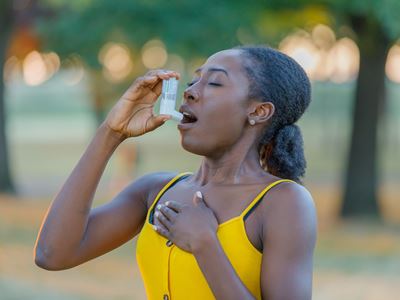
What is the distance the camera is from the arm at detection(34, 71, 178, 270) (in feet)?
7.64

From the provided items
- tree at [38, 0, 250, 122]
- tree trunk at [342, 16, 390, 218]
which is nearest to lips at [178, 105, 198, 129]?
tree at [38, 0, 250, 122]

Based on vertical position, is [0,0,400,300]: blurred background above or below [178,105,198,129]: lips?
below

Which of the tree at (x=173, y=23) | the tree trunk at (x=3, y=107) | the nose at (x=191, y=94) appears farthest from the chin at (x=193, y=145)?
the tree trunk at (x=3, y=107)

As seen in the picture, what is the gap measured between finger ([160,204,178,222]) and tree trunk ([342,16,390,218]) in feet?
35.6

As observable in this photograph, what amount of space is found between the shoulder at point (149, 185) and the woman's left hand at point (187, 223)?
186 mm

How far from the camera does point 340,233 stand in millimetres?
12039

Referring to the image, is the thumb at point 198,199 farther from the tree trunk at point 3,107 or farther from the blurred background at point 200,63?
the tree trunk at point 3,107

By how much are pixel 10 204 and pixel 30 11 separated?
404 centimetres

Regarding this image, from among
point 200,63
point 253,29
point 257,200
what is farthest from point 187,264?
point 200,63

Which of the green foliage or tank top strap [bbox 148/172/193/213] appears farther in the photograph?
the green foliage

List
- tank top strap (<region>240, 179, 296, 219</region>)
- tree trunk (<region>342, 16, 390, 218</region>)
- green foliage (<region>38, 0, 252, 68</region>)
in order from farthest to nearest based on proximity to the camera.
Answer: tree trunk (<region>342, 16, 390, 218</region>) → green foliage (<region>38, 0, 252, 68</region>) → tank top strap (<region>240, 179, 296, 219</region>)

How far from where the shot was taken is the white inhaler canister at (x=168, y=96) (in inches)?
90.6

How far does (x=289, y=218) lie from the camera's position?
209cm

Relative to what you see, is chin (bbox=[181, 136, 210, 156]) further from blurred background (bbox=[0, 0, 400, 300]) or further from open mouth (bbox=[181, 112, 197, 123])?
blurred background (bbox=[0, 0, 400, 300])
